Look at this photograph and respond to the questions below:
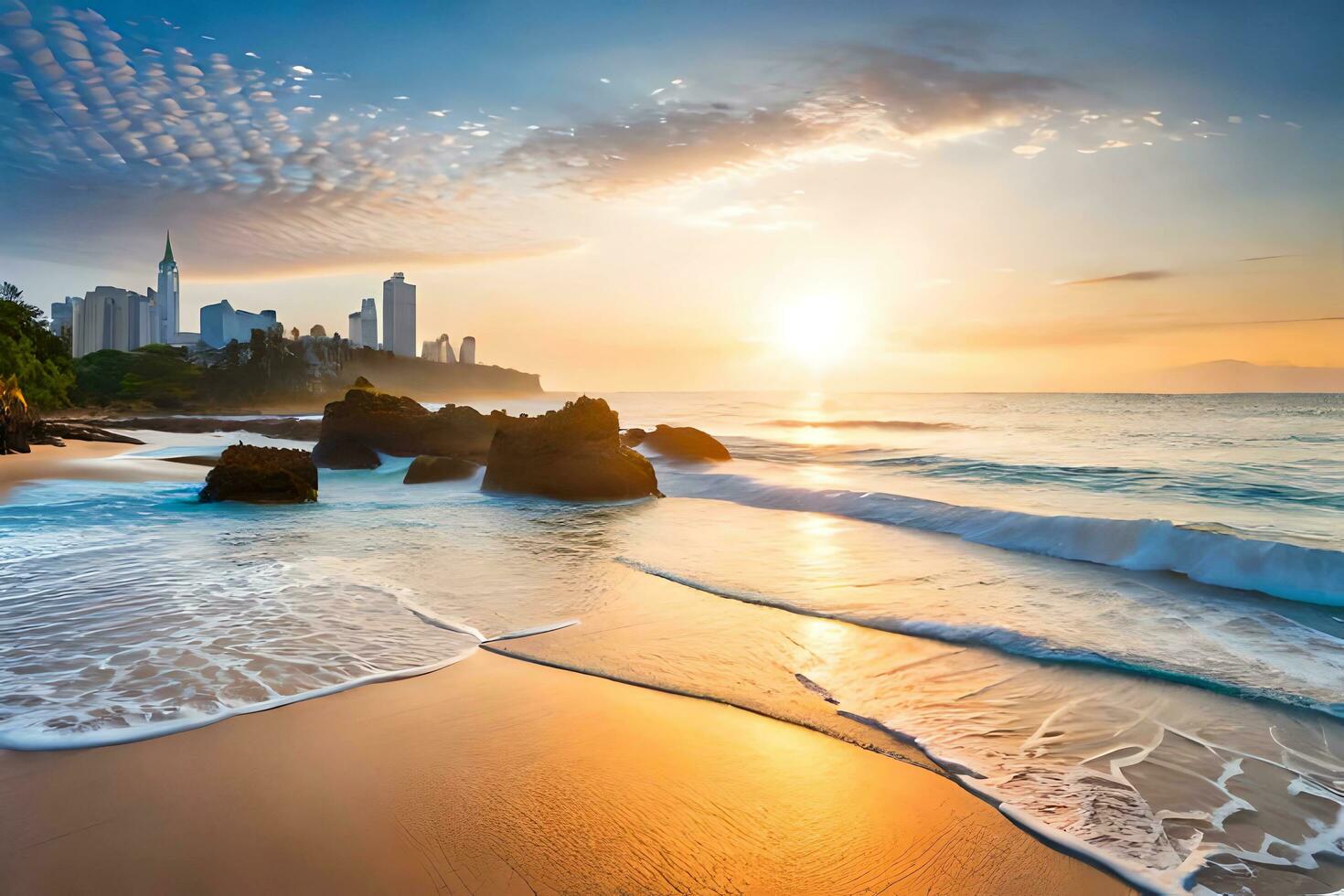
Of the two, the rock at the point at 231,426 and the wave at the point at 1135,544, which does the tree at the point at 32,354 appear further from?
the wave at the point at 1135,544

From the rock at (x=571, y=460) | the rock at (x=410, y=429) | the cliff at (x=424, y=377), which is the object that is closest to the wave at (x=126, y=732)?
the rock at (x=571, y=460)

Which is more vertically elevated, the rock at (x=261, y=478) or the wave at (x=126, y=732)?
the rock at (x=261, y=478)

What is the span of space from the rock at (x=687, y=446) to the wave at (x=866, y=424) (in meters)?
24.7

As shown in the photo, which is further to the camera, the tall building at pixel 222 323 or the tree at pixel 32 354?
the tall building at pixel 222 323

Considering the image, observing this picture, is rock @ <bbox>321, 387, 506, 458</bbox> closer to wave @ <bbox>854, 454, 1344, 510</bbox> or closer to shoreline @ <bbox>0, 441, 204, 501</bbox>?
shoreline @ <bbox>0, 441, 204, 501</bbox>

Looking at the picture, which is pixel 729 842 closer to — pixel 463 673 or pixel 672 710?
pixel 672 710

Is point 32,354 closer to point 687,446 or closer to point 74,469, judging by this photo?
point 74,469

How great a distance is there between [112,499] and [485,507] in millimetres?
6488

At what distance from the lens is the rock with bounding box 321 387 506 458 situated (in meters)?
23.1

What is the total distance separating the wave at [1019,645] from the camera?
195 inches

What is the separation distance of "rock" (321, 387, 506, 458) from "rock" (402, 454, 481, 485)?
11.3ft

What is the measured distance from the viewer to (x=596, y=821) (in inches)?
123

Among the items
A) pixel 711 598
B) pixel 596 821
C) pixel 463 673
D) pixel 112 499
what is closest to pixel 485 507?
pixel 112 499

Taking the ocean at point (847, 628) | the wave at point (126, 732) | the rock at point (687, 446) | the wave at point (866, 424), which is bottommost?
the ocean at point (847, 628)
